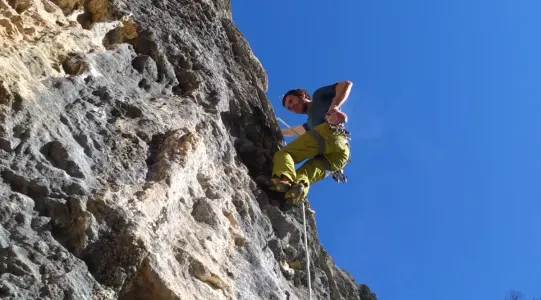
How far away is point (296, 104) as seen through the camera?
8359 millimetres

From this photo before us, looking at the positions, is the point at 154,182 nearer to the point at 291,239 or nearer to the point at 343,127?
the point at 291,239

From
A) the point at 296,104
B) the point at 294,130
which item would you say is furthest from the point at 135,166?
the point at 294,130

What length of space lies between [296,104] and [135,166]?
397cm

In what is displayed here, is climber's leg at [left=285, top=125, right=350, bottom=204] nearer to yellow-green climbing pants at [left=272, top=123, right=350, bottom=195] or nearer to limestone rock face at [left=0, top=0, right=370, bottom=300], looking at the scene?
yellow-green climbing pants at [left=272, top=123, right=350, bottom=195]

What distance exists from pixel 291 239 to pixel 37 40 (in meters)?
3.00

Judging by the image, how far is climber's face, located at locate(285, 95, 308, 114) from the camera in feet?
27.4

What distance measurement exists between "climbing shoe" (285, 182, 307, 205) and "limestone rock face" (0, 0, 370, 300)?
0.68 feet

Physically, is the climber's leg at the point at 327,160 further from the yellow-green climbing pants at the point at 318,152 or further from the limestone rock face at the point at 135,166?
the limestone rock face at the point at 135,166

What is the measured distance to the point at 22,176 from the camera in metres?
3.77

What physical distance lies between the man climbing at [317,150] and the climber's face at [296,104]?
11 cm

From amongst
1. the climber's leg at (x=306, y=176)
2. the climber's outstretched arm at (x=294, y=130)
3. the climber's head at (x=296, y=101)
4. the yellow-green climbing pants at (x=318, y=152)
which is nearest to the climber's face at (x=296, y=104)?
the climber's head at (x=296, y=101)

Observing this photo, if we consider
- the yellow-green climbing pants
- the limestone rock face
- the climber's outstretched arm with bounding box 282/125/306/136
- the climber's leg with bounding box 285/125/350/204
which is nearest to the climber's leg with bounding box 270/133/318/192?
the yellow-green climbing pants

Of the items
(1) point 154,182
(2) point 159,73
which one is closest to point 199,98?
(2) point 159,73

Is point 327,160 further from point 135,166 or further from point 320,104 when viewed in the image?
point 135,166
